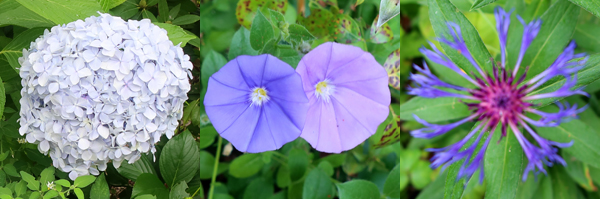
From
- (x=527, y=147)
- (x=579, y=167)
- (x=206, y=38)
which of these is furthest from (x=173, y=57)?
(x=579, y=167)

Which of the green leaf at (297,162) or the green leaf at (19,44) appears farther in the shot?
the green leaf at (297,162)

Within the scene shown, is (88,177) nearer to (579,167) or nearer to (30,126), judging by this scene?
(30,126)

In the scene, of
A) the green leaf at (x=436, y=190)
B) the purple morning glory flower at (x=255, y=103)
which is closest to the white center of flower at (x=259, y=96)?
the purple morning glory flower at (x=255, y=103)

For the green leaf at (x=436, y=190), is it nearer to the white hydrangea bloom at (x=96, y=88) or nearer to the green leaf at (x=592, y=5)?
the green leaf at (x=592, y=5)

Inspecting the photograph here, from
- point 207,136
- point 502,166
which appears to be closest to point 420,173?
point 502,166

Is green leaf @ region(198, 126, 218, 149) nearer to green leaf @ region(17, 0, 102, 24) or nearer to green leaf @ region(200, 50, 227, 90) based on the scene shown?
green leaf @ region(200, 50, 227, 90)

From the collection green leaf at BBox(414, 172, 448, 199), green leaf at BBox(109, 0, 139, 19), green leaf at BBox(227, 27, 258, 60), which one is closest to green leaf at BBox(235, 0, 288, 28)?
green leaf at BBox(227, 27, 258, 60)

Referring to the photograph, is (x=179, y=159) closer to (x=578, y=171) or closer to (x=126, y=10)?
(x=126, y=10)

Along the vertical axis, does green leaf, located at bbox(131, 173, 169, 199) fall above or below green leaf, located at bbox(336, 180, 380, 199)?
above
